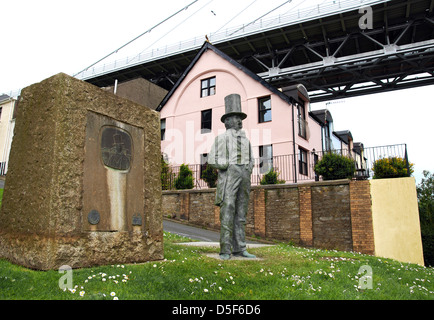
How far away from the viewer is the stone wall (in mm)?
11938

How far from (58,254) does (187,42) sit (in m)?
28.6

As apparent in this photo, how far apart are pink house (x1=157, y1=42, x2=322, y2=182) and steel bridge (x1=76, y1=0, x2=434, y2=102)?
5.52 metres

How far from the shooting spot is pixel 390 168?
12.4 meters

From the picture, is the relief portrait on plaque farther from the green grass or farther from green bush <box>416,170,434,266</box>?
green bush <box>416,170,434,266</box>

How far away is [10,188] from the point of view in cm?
555

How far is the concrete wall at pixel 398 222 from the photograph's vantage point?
37.1 ft

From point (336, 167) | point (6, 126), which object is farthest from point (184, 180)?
point (6, 126)

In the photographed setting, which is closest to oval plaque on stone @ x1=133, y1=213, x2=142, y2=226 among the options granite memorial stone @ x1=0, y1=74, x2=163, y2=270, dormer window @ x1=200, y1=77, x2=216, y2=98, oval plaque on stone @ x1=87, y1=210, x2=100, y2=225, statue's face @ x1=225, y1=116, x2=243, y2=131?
granite memorial stone @ x1=0, y1=74, x2=163, y2=270

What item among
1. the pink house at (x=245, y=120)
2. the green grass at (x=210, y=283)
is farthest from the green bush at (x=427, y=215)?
the green grass at (x=210, y=283)

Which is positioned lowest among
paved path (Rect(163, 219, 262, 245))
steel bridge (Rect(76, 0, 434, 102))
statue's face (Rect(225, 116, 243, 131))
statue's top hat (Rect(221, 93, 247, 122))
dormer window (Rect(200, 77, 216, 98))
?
paved path (Rect(163, 219, 262, 245))

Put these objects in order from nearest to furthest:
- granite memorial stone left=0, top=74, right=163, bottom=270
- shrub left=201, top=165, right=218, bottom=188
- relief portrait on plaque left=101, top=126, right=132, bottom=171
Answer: granite memorial stone left=0, top=74, right=163, bottom=270
relief portrait on plaque left=101, top=126, right=132, bottom=171
shrub left=201, top=165, right=218, bottom=188

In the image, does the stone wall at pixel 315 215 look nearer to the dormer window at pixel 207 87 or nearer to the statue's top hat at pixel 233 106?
the statue's top hat at pixel 233 106
